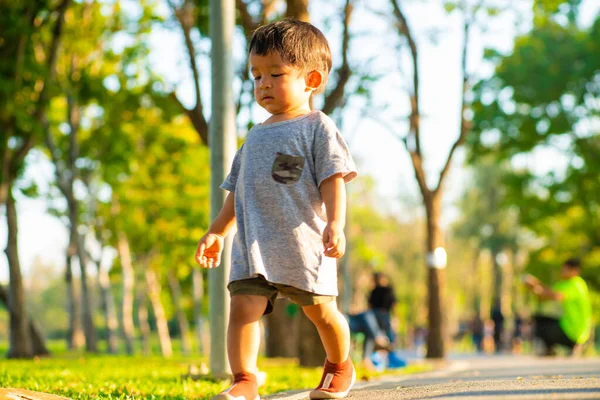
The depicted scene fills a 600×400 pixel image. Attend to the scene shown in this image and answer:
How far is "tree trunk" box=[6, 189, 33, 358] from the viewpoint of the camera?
16031 mm

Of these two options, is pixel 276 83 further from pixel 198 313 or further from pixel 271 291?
pixel 198 313

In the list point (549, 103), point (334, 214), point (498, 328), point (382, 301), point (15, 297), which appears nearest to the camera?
point (334, 214)

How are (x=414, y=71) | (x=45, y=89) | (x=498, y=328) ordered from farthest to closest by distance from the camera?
(x=498, y=328) → (x=414, y=71) → (x=45, y=89)

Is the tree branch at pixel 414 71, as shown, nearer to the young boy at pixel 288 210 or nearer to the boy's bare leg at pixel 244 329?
the young boy at pixel 288 210

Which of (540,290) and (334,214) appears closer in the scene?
(334,214)

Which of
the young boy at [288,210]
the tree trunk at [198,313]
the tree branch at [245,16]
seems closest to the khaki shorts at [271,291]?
the young boy at [288,210]

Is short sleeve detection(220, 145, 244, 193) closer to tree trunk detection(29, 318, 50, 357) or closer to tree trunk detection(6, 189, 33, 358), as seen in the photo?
tree trunk detection(6, 189, 33, 358)

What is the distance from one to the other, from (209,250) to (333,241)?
2.48ft

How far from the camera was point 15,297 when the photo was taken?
641 inches

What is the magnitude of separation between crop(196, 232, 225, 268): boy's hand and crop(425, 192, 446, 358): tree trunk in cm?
1612

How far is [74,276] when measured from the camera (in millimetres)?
30828

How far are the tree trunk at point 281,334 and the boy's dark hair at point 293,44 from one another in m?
16.0

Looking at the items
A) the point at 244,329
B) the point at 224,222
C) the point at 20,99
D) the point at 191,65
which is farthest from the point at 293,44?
the point at 20,99

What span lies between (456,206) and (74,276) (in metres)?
35.9
